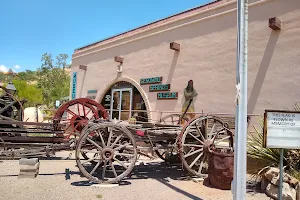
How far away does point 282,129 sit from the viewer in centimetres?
410

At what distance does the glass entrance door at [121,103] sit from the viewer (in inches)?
556

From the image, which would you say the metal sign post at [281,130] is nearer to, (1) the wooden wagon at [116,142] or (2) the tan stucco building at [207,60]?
(1) the wooden wagon at [116,142]

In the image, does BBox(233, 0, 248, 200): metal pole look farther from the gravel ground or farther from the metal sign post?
the gravel ground

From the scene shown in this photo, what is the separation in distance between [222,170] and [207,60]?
5.41 meters

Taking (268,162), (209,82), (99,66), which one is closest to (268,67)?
(209,82)

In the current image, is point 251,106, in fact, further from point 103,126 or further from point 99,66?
point 99,66

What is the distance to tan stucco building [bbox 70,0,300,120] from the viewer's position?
8148 mm

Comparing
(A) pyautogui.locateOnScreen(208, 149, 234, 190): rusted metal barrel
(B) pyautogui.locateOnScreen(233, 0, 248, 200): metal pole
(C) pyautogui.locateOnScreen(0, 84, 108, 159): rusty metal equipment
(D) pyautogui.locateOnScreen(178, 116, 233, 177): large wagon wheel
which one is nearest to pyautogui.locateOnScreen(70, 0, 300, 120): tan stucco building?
(D) pyautogui.locateOnScreen(178, 116, 233, 177): large wagon wheel

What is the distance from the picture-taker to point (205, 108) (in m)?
10.1

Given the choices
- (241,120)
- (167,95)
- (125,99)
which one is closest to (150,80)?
(167,95)

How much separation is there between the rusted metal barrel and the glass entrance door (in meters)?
8.34

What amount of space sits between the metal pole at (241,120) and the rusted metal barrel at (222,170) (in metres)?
1.77

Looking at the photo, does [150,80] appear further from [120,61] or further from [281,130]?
[281,130]

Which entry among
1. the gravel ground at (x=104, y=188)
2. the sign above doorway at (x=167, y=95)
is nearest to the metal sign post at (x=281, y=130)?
the gravel ground at (x=104, y=188)
